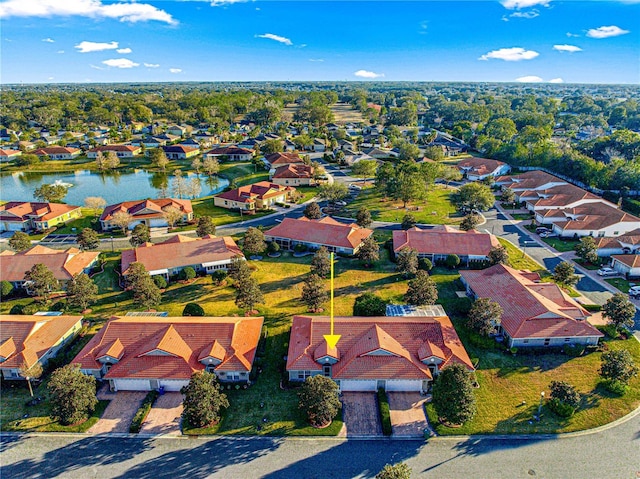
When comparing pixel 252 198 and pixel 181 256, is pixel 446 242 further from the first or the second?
pixel 252 198

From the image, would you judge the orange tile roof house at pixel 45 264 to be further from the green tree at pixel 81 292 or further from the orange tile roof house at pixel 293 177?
the orange tile roof house at pixel 293 177

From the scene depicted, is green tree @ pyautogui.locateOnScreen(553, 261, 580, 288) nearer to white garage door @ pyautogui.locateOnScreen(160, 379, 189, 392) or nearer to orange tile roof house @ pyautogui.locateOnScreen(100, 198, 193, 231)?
white garage door @ pyautogui.locateOnScreen(160, 379, 189, 392)

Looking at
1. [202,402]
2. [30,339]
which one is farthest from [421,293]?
[30,339]

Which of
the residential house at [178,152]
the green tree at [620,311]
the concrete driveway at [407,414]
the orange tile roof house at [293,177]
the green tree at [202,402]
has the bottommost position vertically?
the concrete driveway at [407,414]

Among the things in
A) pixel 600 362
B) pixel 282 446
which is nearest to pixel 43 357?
pixel 282 446

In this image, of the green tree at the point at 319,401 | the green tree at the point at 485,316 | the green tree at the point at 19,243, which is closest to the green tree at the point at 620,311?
the green tree at the point at 485,316

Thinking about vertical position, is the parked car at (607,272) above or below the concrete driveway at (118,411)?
above

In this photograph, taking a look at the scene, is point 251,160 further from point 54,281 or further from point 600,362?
point 600,362

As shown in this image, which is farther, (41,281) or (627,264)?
(627,264)
